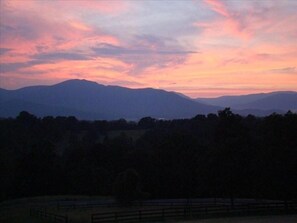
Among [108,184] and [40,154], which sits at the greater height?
[40,154]

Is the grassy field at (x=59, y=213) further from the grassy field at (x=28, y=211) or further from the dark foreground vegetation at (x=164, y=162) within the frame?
the dark foreground vegetation at (x=164, y=162)

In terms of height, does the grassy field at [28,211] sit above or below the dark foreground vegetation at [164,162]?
below

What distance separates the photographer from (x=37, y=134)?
4621 inches

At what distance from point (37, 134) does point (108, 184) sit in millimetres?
50001

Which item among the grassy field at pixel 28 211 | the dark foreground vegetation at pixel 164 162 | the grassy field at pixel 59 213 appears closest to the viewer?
the grassy field at pixel 59 213

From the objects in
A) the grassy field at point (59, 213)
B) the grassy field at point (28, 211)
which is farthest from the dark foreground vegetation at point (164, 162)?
the grassy field at point (28, 211)

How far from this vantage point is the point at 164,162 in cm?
7238

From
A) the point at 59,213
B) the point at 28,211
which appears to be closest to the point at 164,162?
the point at 28,211

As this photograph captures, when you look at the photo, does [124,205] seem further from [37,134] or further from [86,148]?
[37,134]

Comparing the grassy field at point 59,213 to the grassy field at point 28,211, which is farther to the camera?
the grassy field at point 28,211

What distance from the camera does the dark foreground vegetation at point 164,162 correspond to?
44500 millimetres

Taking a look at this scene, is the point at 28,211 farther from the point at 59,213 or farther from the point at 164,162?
the point at 164,162

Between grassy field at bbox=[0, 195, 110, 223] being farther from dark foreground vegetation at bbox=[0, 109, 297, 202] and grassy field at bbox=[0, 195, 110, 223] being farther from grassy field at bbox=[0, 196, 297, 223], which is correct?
dark foreground vegetation at bbox=[0, 109, 297, 202]

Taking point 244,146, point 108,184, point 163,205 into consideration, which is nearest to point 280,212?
point 244,146
